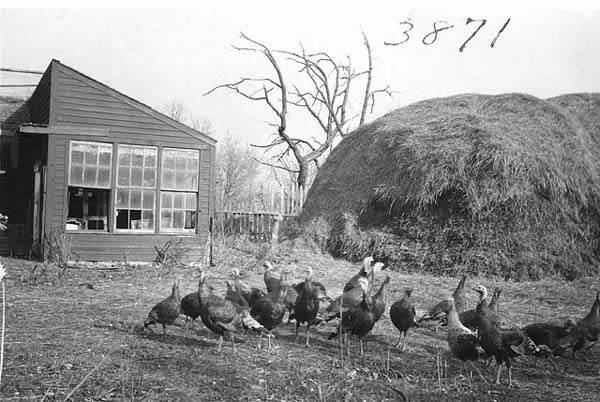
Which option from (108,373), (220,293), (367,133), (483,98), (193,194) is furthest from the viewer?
(367,133)

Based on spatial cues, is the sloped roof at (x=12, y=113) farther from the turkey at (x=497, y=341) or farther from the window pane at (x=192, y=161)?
the turkey at (x=497, y=341)

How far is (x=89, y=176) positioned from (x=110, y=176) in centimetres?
52

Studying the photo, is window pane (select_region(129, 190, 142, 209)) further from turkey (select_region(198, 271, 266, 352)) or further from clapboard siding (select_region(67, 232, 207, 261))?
turkey (select_region(198, 271, 266, 352))

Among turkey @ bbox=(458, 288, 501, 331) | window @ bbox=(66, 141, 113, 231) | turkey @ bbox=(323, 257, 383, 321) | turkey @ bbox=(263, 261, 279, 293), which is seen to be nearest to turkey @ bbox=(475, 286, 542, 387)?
turkey @ bbox=(458, 288, 501, 331)

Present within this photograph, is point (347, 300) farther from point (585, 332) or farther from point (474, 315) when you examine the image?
point (585, 332)

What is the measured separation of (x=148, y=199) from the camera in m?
15.3

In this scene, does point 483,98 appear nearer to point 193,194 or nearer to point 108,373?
point 193,194

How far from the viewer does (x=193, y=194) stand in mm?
15719

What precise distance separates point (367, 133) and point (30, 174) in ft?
35.7

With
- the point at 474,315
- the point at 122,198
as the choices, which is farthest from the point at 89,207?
the point at 474,315

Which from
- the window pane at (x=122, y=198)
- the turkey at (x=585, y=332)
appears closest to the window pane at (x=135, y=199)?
the window pane at (x=122, y=198)

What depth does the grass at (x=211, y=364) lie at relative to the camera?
4.83 metres

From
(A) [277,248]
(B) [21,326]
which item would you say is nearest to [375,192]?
(A) [277,248]

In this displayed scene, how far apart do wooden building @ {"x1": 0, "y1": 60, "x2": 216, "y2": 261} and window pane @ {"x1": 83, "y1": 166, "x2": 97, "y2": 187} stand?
25 millimetres
